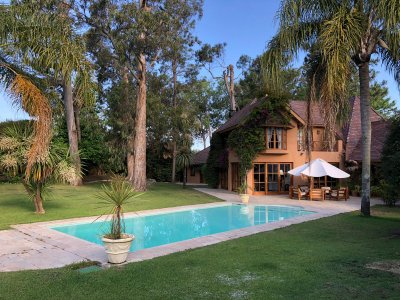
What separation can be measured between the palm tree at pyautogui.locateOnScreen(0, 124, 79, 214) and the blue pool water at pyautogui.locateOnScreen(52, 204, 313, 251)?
1.84m

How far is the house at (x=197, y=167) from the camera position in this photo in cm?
3891

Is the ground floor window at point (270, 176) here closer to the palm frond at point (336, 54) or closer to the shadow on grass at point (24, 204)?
the shadow on grass at point (24, 204)

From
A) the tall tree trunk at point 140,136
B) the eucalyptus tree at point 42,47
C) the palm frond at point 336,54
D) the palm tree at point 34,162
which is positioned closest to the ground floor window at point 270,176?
the tall tree trunk at point 140,136

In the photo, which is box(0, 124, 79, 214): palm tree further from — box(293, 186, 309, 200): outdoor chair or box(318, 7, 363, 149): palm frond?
box(293, 186, 309, 200): outdoor chair

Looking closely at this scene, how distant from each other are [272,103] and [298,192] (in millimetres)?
5774

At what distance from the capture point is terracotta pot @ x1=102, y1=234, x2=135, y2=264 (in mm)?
6839

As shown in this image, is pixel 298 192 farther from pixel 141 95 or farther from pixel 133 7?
pixel 133 7

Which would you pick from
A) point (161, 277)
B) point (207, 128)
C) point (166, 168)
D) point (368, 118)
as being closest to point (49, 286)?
point (161, 277)

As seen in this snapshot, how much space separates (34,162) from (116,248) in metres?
5.52

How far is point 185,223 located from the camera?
1372 centimetres

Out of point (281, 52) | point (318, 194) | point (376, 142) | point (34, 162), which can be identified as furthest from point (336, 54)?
point (376, 142)

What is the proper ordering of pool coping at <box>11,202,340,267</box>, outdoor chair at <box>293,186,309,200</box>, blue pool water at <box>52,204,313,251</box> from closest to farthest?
pool coping at <box>11,202,340,267</box>, blue pool water at <box>52,204,313,251</box>, outdoor chair at <box>293,186,309,200</box>

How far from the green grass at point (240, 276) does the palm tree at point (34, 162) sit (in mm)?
5599

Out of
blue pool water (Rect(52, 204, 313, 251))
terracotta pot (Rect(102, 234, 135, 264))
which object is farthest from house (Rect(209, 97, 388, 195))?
terracotta pot (Rect(102, 234, 135, 264))
